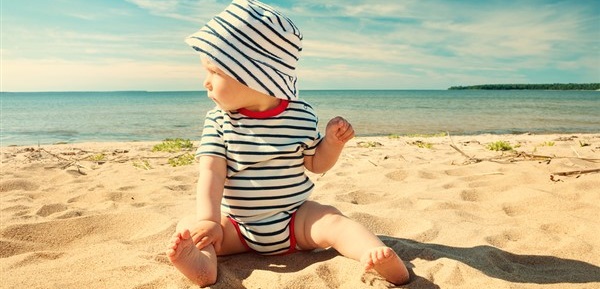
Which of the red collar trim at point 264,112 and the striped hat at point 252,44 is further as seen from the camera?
the red collar trim at point 264,112

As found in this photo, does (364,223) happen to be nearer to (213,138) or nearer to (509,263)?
(509,263)

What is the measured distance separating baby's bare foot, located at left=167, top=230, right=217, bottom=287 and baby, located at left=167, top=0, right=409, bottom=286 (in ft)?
0.14

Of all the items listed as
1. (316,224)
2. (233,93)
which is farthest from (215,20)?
(316,224)

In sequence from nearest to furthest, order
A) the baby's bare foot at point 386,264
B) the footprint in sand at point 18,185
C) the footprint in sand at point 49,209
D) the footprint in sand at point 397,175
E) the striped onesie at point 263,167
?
1. the baby's bare foot at point 386,264
2. the striped onesie at point 263,167
3. the footprint in sand at point 49,209
4. the footprint in sand at point 18,185
5. the footprint in sand at point 397,175

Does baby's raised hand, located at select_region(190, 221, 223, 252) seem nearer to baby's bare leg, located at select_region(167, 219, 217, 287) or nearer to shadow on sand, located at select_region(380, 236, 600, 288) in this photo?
baby's bare leg, located at select_region(167, 219, 217, 287)

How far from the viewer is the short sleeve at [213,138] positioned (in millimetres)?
2143

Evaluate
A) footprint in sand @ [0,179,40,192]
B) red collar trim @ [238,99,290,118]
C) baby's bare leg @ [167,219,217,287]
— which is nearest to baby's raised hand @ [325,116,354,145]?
red collar trim @ [238,99,290,118]

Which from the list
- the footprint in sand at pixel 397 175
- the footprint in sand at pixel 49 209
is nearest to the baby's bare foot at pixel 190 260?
the footprint in sand at pixel 49 209

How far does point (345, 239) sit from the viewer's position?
6.41 ft

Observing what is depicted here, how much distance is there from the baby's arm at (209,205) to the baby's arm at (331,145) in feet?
1.50

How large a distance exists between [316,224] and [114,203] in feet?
6.17

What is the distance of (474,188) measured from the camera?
11.6 feet

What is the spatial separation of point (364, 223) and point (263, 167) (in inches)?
34.1

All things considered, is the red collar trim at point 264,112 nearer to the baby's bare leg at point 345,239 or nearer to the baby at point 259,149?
the baby at point 259,149
